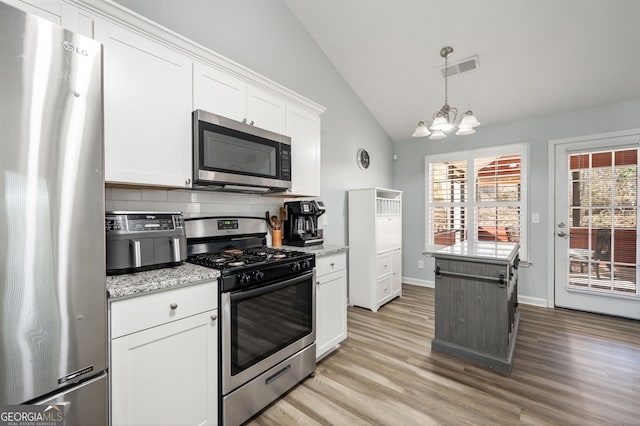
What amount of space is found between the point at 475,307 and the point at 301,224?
1.63m

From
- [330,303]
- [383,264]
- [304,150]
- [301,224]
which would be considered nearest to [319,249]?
[301,224]

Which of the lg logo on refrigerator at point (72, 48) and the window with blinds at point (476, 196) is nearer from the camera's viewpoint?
Answer: the lg logo on refrigerator at point (72, 48)

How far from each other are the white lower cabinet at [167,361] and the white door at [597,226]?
421 cm

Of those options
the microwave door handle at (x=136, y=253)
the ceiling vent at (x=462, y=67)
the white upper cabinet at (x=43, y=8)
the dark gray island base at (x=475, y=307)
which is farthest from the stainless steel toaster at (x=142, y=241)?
the ceiling vent at (x=462, y=67)

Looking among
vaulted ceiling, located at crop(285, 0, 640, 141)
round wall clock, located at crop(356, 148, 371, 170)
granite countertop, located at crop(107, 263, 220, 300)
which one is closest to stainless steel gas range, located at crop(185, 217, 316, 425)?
granite countertop, located at crop(107, 263, 220, 300)

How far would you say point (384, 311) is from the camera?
3.54 meters

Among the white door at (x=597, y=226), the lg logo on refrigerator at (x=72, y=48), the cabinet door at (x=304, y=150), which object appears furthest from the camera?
the white door at (x=597, y=226)

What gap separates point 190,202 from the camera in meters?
2.06

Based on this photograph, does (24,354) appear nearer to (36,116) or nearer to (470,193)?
(36,116)

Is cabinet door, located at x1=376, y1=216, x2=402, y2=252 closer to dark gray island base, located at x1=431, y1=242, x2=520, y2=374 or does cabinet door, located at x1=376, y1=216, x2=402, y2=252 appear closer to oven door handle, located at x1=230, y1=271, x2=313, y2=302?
dark gray island base, located at x1=431, y1=242, x2=520, y2=374

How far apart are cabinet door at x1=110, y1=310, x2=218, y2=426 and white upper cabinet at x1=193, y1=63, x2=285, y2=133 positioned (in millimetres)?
1310

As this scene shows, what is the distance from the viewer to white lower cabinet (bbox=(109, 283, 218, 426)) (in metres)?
1.18

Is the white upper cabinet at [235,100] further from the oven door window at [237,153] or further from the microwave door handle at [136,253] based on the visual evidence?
the microwave door handle at [136,253]

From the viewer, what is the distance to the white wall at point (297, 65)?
2156 mm
